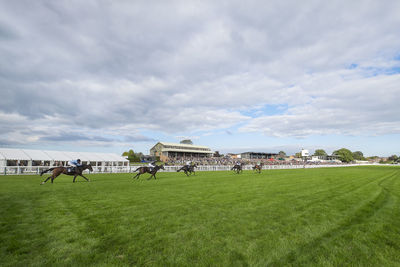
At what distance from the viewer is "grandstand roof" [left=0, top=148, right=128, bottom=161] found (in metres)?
27.0

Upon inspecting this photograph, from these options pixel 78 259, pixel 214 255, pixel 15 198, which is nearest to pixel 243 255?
pixel 214 255

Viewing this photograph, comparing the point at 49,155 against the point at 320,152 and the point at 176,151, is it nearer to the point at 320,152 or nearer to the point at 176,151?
the point at 176,151

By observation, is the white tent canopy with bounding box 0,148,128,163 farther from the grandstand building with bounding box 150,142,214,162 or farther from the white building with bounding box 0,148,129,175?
the grandstand building with bounding box 150,142,214,162

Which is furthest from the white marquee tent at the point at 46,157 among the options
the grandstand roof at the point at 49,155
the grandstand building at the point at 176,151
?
the grandstand building at the point at 176,151

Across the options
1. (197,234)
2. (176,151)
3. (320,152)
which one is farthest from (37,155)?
(320,152)

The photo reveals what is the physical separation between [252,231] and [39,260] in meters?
4.33

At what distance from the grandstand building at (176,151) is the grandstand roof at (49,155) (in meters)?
40.1

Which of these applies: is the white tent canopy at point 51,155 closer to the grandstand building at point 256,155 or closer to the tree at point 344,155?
the grandstand building at point 256,155

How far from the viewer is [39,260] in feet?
11.8

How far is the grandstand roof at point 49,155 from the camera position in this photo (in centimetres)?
2705

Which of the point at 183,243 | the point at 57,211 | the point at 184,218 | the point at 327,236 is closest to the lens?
the point at 183,243

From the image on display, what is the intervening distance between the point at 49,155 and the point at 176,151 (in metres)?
53.1

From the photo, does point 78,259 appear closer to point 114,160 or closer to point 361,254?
point 361,254

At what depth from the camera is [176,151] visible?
81688 mm
